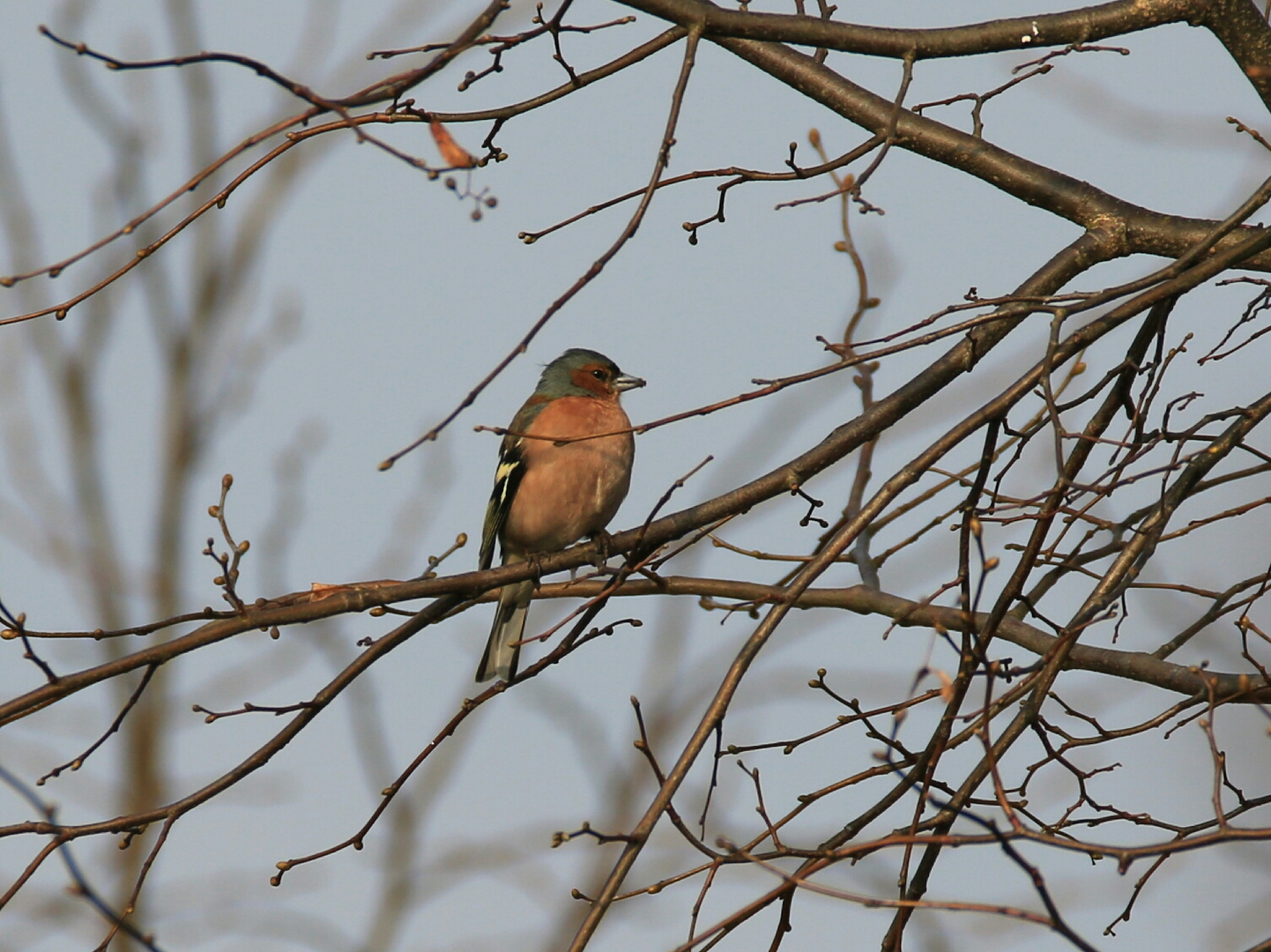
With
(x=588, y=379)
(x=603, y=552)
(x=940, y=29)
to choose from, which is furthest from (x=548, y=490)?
(x=940, y=29)

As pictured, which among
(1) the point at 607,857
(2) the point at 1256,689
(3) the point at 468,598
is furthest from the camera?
(1) the point at 607,857

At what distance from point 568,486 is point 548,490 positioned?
12 cm

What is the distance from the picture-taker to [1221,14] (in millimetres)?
4676

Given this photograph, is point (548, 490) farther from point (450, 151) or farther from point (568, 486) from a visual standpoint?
point (450, 151)

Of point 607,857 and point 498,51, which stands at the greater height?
point 607,857

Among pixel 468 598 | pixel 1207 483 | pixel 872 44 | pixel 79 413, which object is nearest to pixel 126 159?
pixel 79 413

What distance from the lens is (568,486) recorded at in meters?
7.22

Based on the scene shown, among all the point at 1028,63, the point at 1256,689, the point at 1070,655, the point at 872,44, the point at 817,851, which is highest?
the point at 1028,63

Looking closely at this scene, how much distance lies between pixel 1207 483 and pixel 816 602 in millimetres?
1420

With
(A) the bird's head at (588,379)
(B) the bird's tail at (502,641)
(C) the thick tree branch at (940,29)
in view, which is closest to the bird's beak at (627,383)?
(A) the bird's head at (588,379)

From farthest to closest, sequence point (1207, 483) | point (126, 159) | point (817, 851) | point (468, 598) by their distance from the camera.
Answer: point (126, 159), point (468, 598), point (1207, 483), point (817, 851)

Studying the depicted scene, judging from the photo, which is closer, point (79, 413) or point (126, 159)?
point (126, 159)

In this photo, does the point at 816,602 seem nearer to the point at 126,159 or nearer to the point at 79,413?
the point at 126,159

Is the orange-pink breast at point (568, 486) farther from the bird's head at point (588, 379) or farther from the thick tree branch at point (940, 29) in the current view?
the thick tree branch at point (940, 29)
